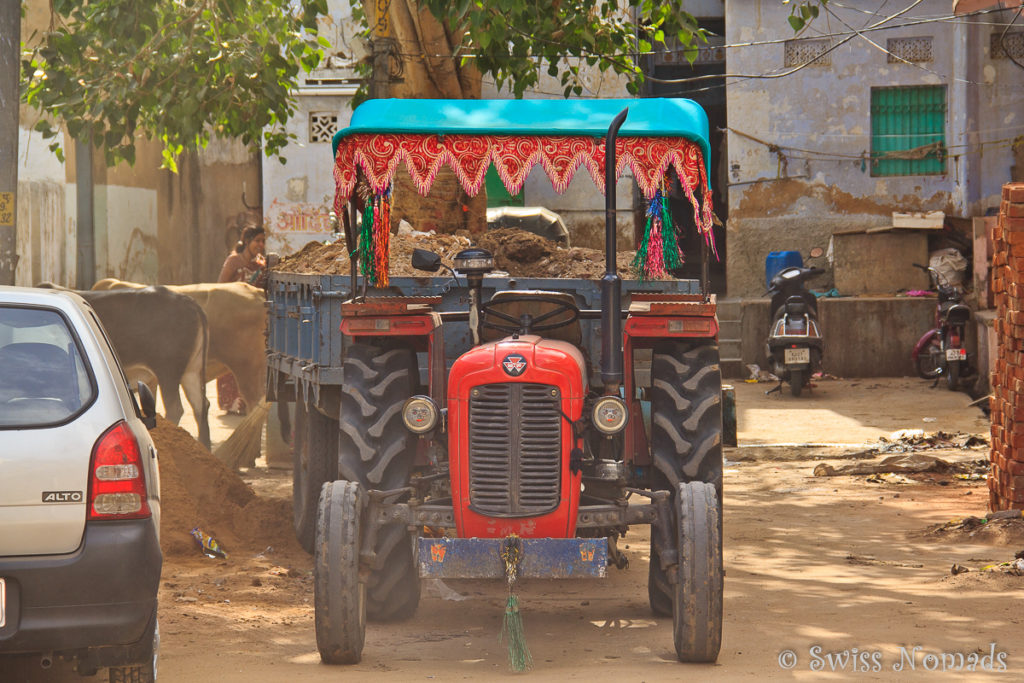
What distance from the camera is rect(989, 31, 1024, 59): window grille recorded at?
64.4ft

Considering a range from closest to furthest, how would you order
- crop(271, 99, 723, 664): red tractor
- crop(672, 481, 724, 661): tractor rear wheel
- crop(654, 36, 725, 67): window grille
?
crop(672, 481, 724, 661): tractor rear wheel
crop(271, 99, 723, 664): red tractor
crop(654, 36, 725, 67): window grille

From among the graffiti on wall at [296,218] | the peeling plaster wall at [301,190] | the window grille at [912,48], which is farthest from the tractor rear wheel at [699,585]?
the window grille at [912,48]

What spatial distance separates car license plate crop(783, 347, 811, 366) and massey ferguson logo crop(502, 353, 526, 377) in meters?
10.6

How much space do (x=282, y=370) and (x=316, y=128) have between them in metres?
12.2

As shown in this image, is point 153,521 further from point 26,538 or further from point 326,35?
point 326,35

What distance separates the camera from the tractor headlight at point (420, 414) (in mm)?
5535

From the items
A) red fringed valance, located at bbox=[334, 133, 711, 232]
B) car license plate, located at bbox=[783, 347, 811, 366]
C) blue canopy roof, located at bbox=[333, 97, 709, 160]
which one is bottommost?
car license plate, located at bbox=[783, 347, 811, 366]

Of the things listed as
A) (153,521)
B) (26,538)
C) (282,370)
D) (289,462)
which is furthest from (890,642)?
(289,462)

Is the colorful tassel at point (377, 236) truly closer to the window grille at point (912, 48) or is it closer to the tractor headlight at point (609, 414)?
the tractor headlight at point (609, 414)

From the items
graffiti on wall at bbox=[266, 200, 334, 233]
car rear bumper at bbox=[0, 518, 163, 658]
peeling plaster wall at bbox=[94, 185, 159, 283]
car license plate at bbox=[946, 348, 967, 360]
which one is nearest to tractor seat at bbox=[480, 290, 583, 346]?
car rear bumper at bbox=[0, 518, 163, 658]

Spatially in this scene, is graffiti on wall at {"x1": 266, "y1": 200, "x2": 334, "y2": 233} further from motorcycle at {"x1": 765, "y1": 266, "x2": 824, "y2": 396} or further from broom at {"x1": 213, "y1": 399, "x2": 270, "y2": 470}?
broom at {"x1": 213, "y1": 399, "x2": 270, "y2": 470}

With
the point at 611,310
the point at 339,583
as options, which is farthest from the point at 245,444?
the point at 611,310

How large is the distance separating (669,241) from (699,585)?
209 centimetres

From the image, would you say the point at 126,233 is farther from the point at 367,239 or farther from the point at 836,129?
the point at 367,239
